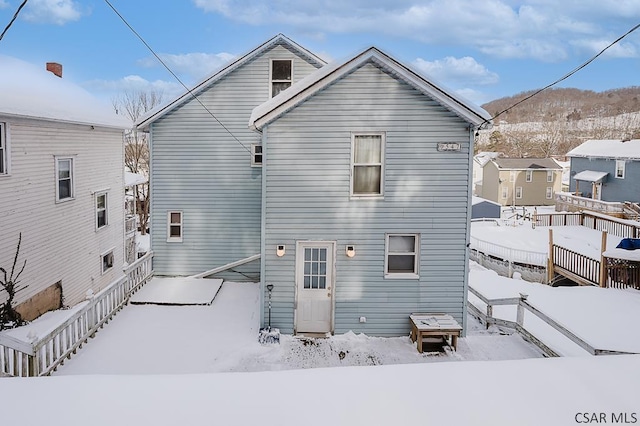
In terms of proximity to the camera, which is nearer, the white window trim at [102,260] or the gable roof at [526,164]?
the white window trim at [102,260]

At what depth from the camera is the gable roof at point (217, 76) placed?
12773 millimetres

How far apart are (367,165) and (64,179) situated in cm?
986

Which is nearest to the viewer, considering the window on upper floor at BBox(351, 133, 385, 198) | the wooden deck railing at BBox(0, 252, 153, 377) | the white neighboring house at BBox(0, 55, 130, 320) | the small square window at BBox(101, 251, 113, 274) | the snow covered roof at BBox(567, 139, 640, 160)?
the wooden deck railing at BBox(0, 252, 153, 377)

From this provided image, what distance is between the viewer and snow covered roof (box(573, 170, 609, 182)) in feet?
114

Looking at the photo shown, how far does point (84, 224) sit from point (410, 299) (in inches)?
441

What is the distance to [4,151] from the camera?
35.5 ft

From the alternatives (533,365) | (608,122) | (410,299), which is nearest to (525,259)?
(410,299)

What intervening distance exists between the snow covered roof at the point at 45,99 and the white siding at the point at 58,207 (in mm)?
436

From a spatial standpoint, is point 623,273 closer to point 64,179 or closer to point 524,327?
point 524,327

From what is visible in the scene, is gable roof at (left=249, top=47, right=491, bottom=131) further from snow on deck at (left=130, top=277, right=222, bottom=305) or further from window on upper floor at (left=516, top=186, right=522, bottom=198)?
window on upper floor at (left=516, top=186, right=522, bottom=198)

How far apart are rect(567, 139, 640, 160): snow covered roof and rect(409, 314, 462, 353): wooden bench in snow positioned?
30277 millimetres

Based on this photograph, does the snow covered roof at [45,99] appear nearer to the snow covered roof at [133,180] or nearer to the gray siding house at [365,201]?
the snow covered roof at [133,180]

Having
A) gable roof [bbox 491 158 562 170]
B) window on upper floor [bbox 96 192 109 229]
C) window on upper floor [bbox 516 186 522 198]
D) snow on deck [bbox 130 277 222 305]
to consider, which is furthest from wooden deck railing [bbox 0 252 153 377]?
window on upper floor [bbox 516 186 522 198]

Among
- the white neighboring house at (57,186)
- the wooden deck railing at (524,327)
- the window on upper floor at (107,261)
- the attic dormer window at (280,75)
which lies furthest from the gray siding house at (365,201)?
the window on upper floor at (107,261)
